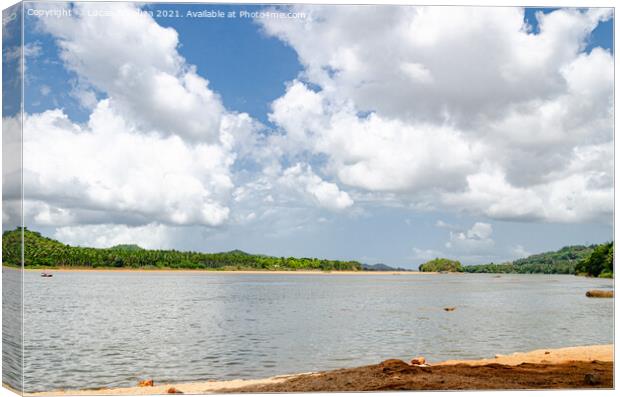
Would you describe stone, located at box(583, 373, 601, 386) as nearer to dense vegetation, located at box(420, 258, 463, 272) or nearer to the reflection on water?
dense vegetation, located at box(420, 258, 463, 272)

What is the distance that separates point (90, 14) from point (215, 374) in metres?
7.91

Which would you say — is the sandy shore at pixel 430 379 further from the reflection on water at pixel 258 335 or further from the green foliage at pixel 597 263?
the green foliage at pixel 597 263

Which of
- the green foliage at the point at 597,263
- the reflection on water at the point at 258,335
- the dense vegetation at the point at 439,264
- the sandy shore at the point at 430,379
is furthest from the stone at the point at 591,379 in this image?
the green foliage at the point at 597,263

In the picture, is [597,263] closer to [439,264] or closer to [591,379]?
[439,264]

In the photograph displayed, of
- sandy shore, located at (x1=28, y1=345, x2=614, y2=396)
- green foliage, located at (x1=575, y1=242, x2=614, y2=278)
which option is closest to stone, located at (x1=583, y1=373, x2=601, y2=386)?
sandy shore, located at (x1=28, y1=345, x2=614, y2=396)

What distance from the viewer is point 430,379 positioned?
35.4 ft

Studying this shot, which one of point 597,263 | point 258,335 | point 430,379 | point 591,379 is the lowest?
point 258,335

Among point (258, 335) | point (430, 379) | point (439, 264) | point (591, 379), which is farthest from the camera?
point (258, 335)

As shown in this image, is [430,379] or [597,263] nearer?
[430,379]

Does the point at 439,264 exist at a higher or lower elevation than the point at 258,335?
higher

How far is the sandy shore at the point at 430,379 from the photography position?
10.7 meters

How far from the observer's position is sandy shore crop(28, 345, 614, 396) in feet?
35.0

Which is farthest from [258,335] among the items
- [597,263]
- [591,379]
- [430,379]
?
[597,263]

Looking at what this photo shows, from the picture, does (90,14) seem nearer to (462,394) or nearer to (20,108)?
(20,108)
